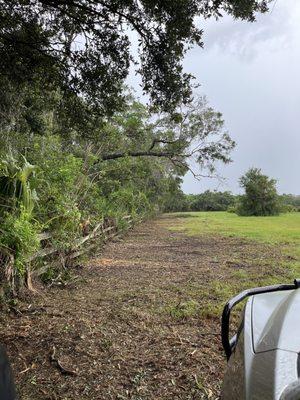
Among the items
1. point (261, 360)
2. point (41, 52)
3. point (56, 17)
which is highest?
point (56, 17)

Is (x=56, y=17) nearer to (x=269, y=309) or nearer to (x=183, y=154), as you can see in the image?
(x=269, y=309)

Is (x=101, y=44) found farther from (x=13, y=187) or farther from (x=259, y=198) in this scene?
(x=259, y=198)

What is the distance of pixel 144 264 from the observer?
9.60 metres

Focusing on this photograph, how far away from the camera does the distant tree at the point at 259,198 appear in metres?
39.1

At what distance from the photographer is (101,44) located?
6328 millimetres

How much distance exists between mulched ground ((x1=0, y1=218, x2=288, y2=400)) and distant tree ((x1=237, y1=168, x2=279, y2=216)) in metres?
32.7

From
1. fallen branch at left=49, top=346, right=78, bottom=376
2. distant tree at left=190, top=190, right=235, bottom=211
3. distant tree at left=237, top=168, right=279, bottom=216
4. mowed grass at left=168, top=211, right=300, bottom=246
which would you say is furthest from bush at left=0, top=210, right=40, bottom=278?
distant tree at left=190, top=190, right=235, bottom=211

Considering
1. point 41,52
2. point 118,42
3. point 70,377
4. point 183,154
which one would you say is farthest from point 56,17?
point 183,154

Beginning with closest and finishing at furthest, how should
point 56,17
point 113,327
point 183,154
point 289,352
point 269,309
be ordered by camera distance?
1. point 289,352
2. point 269,309
3. point 113,327
4. point 56,17
5. point 183,154

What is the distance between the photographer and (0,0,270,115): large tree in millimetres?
5656

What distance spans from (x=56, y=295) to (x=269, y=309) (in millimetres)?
4910

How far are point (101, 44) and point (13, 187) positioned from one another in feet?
8.23

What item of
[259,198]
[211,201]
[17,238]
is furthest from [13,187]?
[211,201]

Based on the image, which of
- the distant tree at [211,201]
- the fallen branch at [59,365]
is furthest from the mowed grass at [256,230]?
the distant tree at [211,201]
